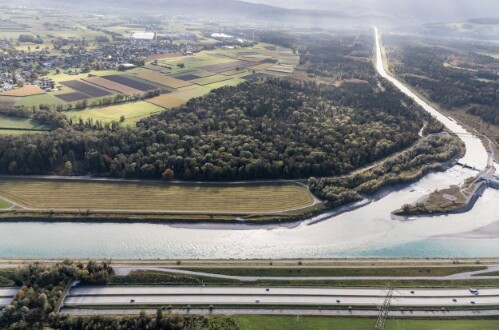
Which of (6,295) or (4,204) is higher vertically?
(4,204)

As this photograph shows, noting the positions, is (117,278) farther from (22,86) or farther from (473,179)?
(22,86)

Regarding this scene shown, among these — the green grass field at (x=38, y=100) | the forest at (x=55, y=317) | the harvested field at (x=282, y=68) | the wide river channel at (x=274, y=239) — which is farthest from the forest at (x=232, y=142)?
the harvested field at (x=282, y=68)

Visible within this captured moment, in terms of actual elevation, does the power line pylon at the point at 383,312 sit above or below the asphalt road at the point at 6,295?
above

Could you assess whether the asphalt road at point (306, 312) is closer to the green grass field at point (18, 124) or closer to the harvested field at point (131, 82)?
the green grass field at point (18, 124)

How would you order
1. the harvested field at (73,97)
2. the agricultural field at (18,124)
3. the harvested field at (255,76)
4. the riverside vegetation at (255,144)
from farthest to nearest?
the harvested field at (255,76) → the harvested field at (73,97) → the agricultural field at (18,124) → the riverside vegetation at (255,144)

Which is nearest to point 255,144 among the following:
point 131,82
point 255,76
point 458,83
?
point 131,82

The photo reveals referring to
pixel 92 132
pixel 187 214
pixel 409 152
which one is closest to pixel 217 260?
pixel 187 214

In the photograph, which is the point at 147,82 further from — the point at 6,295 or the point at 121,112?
the point at 6,295
